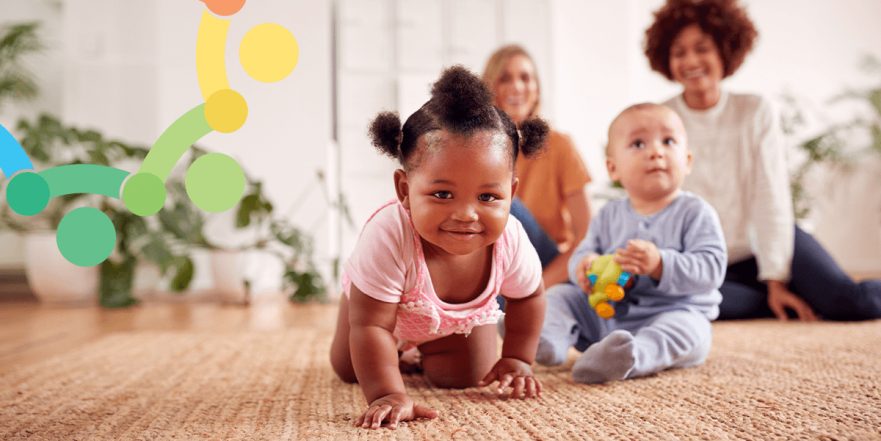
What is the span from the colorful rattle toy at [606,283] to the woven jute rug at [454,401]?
0.45ft

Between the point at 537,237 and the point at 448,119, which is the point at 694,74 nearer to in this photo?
the point at 537,237

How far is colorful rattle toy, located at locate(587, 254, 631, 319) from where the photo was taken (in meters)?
1.24

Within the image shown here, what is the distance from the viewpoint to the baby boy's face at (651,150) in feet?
4.33

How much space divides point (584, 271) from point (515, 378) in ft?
1.32

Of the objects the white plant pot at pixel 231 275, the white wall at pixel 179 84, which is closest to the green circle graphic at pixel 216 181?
the white plant pot at pixel 231 275

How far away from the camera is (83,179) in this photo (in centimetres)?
121

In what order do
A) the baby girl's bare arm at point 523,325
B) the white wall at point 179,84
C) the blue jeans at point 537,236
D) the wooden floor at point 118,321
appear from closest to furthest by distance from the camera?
the baby girl's bare arm at point 523,325 → the wooden floor at point 118,321 → the blue jeans at point 537,236 → the white wall at point 179,84

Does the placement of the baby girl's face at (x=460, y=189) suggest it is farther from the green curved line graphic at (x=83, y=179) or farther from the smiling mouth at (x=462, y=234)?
the green curved line graphic at (x=83, y=179)

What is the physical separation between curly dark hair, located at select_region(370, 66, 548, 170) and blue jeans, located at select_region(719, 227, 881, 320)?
1349 millimetres

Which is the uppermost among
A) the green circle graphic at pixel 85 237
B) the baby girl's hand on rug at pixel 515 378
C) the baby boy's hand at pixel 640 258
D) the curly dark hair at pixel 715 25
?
the curly dark hair at pixel 715 25

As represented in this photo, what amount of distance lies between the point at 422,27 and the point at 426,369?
338 centimetres

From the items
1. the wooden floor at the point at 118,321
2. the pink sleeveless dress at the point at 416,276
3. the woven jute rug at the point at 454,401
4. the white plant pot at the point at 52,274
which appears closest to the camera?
the woven jute rug at the point at 454,401

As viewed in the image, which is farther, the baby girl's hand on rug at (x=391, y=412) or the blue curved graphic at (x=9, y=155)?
the blue curved graphic at (x=9, y=155)

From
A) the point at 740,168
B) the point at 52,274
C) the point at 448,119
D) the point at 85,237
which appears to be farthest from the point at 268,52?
the point at 52,274
